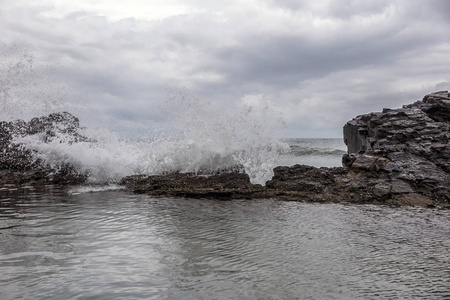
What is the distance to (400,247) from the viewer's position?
17.7ft

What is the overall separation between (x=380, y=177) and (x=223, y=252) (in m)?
6.65

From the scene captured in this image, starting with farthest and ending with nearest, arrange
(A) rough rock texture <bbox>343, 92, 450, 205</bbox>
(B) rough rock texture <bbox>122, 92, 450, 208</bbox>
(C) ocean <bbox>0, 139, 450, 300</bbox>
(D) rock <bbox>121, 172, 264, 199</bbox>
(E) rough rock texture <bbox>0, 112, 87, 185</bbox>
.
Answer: (E) rough rock texture <bbox>0, 112, 87, 185</bbox> → (D) rock <bbox>121, 172, 264, 199</bbox> → (A) rough rock texture <bbox>343, 92, 450, 205</bbox> → (B) rough rock texture <bbox>122, 92, 450, 208</bbox> → (C) ocean <bbox>0, 139, 450, 300</bbox>

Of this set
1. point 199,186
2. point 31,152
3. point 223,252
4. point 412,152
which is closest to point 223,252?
point 223,252

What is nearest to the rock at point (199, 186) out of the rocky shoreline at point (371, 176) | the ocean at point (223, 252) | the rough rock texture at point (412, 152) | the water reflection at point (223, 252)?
the rocky shoreline at point (371, 176)

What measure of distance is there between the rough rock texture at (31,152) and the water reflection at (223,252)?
5.25 metres

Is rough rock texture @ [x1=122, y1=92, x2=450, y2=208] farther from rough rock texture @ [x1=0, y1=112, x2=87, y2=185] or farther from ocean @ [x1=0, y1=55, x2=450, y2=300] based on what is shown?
rough rock texture @ [x1=0, y1=112, x2=87, y2=185]

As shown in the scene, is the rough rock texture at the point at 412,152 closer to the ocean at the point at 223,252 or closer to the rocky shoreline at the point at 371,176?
the rocky shoreline at the point at 371,176

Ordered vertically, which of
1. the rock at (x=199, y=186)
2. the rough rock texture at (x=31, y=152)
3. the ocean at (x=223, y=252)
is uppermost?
the rough rock texture at (x=31, y=152)

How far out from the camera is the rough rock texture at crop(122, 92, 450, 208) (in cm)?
917

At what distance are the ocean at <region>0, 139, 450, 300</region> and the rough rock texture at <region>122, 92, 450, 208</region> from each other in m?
1.00

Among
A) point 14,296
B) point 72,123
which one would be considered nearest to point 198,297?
point 14,296

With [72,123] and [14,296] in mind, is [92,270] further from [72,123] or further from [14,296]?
[72,123]

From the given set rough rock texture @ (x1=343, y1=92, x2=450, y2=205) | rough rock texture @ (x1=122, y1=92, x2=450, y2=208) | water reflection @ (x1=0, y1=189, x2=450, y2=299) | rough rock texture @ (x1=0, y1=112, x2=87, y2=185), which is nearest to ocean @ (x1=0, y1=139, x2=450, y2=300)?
water reflection @ (x1=0, y1=189, x2=450, y2=299)

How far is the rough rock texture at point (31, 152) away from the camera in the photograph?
13555 millimetres
